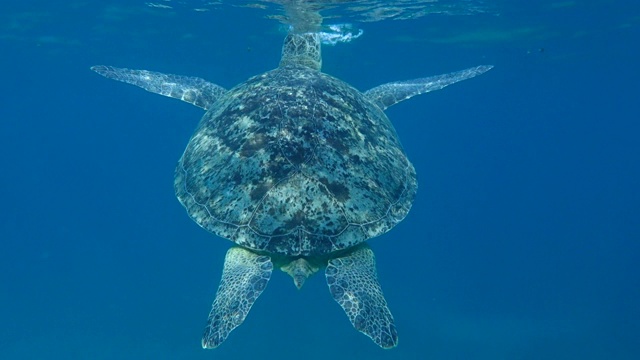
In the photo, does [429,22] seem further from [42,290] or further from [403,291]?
[42,290]

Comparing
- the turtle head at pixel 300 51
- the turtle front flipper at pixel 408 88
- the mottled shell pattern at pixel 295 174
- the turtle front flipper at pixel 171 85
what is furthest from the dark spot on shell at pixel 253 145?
the turtle head at pixel 300 51

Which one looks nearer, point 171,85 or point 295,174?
point 295,174

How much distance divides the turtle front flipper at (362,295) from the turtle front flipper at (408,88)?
4.92 metres

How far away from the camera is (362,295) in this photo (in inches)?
205

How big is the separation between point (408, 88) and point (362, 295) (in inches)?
248

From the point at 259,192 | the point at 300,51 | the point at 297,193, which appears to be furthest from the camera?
the point at 300,51

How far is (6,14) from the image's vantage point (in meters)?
20.6

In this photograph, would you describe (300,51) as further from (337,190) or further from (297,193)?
(297,193)

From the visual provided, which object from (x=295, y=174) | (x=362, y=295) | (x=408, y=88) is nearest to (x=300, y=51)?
(x=408, y=88)

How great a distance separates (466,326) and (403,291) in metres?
5.09

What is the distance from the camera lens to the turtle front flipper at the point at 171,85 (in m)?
9.56

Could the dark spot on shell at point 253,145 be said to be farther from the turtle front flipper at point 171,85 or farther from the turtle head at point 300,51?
the turtle head at point 300,51

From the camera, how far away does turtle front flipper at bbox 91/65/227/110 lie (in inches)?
376

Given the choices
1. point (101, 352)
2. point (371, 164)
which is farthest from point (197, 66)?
point (371, 164)
